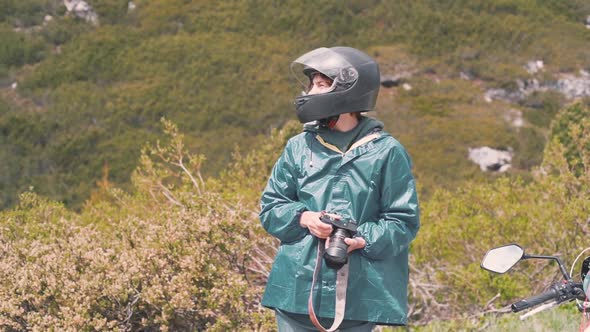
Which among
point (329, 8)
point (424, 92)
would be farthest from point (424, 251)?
point (329, 8)

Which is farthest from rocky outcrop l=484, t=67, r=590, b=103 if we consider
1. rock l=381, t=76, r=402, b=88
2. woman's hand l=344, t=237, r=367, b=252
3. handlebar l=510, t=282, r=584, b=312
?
handlebar l=510, t=282, r=584, b=312

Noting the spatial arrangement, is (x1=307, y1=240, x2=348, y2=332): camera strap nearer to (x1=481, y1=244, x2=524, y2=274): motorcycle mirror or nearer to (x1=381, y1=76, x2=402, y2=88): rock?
(x1=481, y1=244, x2=524, y2=274): motorcycle mirror

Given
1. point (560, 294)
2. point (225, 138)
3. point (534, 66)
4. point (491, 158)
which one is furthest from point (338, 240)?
point (534, 66)

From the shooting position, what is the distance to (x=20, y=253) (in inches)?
212

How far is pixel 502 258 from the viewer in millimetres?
2604

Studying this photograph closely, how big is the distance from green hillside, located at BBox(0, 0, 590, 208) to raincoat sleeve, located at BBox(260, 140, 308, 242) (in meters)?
44.5

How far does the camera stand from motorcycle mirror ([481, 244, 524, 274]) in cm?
256

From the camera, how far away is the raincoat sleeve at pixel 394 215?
2.88 metres

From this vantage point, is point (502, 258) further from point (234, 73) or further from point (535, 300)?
point (234, 73)

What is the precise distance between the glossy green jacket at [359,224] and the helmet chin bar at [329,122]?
8 cm

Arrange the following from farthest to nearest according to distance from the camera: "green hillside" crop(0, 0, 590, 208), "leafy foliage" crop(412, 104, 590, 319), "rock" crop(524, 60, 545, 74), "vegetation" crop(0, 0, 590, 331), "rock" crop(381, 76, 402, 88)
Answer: "rock" crop(381, 76, 402, 88) → "rock" crop(524, 60, 545, 74) → "green hillside" crop(0, 0, 590, 208) → "leafy foliage" crop(412, 104, 590, 319) → "vegetation" crop(0, 0, 590, 331)

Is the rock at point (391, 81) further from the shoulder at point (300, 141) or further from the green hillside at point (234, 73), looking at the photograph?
the shoulder at point (300, 141)

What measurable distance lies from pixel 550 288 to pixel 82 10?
7997cm

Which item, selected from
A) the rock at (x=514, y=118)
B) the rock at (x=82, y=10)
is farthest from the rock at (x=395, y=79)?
the rock at (x=82, y=10)
